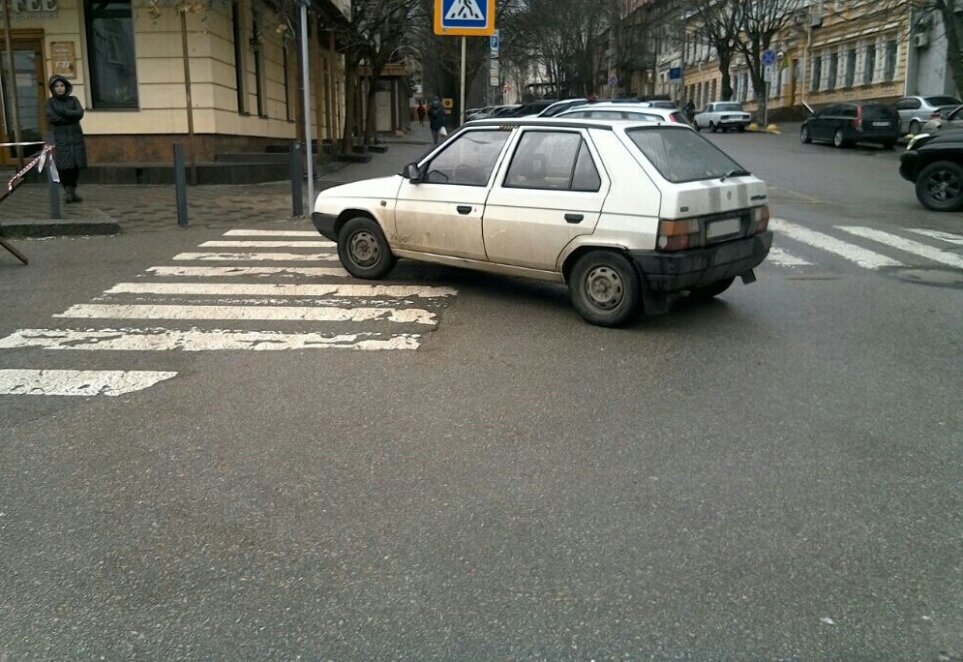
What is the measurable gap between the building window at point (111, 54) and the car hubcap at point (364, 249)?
12.1 metres

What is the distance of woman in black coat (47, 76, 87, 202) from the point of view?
13.6 metres

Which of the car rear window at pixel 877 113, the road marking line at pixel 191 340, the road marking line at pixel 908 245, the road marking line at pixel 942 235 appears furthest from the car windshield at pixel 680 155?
the car rear window at pixel 877 113

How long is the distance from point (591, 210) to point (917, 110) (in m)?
30.5

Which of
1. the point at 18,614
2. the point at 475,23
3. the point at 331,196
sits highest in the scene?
the point at 475,23

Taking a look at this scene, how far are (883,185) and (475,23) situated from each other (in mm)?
10559

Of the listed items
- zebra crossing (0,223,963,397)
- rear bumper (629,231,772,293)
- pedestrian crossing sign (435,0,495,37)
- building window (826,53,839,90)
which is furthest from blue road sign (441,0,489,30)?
building window (826,53,839,90)

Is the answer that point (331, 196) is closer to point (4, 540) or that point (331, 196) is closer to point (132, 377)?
point (132, 377)

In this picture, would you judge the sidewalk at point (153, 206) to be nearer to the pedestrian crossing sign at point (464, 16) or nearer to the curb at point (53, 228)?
the curb at point (53, 228)

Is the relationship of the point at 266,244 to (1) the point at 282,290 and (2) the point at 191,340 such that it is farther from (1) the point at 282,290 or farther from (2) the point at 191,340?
(2) the point at 191,340

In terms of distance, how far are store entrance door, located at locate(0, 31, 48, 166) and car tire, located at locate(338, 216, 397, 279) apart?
41.8 feet

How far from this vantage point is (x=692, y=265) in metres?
6.65

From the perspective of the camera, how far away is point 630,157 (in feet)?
22.5

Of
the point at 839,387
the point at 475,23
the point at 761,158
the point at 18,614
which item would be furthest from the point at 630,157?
the point at 761,158

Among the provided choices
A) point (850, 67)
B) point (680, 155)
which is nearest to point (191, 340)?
point (680, 155)
